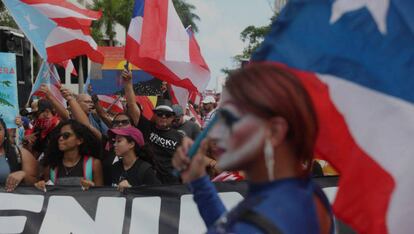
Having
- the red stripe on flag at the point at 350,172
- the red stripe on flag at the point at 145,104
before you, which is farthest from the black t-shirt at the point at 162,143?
the red stripe on flag at the point at 350,172

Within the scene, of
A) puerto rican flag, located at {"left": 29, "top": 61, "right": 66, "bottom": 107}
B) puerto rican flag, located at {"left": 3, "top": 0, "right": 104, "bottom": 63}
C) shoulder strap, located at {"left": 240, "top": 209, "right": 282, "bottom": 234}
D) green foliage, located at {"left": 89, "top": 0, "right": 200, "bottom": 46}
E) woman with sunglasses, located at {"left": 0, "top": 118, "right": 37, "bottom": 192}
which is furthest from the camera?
green foliage, located at {"left": 89, "top": 0, "right": 200, "bottom": 46}

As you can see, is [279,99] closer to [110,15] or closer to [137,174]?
[137,174]

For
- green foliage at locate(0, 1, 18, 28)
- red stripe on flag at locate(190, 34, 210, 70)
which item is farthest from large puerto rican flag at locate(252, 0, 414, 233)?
green foliage at locate(0, 1, 18, 28)

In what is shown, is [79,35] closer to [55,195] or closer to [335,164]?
[55,195]

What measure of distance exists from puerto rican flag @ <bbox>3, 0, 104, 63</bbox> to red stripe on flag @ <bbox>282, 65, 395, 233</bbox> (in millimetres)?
4840

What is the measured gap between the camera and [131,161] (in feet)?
16.0

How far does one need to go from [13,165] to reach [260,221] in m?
3.57

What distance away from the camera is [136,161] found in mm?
4887

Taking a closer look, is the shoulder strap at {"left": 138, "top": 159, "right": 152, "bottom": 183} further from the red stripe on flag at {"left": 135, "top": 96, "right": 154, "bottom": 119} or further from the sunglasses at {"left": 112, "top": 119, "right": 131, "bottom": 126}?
the red stripe on flag at {"left": 135, "top": 96, "right": 154, "bottom": 119}

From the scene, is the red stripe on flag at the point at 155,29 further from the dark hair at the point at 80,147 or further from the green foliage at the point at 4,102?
the green foliage at the point at 4,102

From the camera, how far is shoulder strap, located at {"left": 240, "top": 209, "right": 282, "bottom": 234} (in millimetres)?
1529

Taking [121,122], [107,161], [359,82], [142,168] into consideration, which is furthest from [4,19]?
[359,82]

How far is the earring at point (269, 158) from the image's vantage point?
5.34ft

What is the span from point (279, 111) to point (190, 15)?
2820 inches
